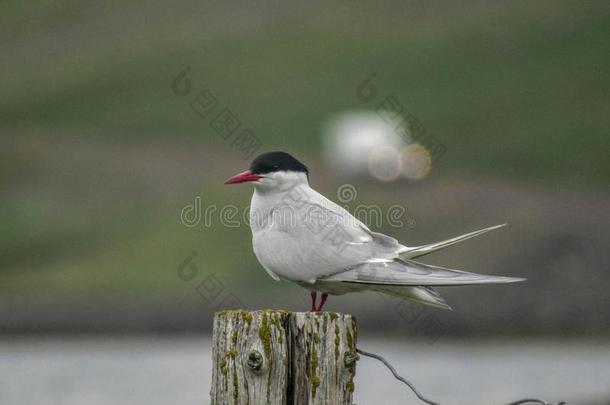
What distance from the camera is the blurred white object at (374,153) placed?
3444cm

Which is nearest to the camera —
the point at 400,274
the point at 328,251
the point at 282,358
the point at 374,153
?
the point at 282,358

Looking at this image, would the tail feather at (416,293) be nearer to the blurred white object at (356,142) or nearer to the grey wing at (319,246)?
the grey wing at (319,246)

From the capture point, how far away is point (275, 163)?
19.2 feet

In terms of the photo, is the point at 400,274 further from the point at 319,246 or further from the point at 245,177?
the point at 245,177

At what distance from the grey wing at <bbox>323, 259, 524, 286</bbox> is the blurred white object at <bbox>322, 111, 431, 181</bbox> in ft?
92.3

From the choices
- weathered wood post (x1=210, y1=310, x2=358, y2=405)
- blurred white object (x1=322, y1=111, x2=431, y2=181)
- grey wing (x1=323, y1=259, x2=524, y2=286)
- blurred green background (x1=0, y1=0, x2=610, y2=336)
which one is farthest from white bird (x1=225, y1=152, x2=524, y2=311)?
blurred white object (x1=322, y1=111, x2=431, y2=181)

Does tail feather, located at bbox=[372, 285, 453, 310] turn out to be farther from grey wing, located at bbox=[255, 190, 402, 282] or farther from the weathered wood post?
the weathered wood post

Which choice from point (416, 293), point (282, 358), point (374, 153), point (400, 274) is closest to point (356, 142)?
point (374, 153)

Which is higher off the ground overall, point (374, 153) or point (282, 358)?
point (374, 153)

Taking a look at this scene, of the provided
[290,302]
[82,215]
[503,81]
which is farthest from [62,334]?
[503,81]

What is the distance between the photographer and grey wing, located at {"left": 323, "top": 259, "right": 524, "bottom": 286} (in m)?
5.10

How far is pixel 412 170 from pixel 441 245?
30.0 m

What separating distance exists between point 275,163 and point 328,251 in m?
0.68

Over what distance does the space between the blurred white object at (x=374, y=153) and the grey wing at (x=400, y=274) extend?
1108 inches
